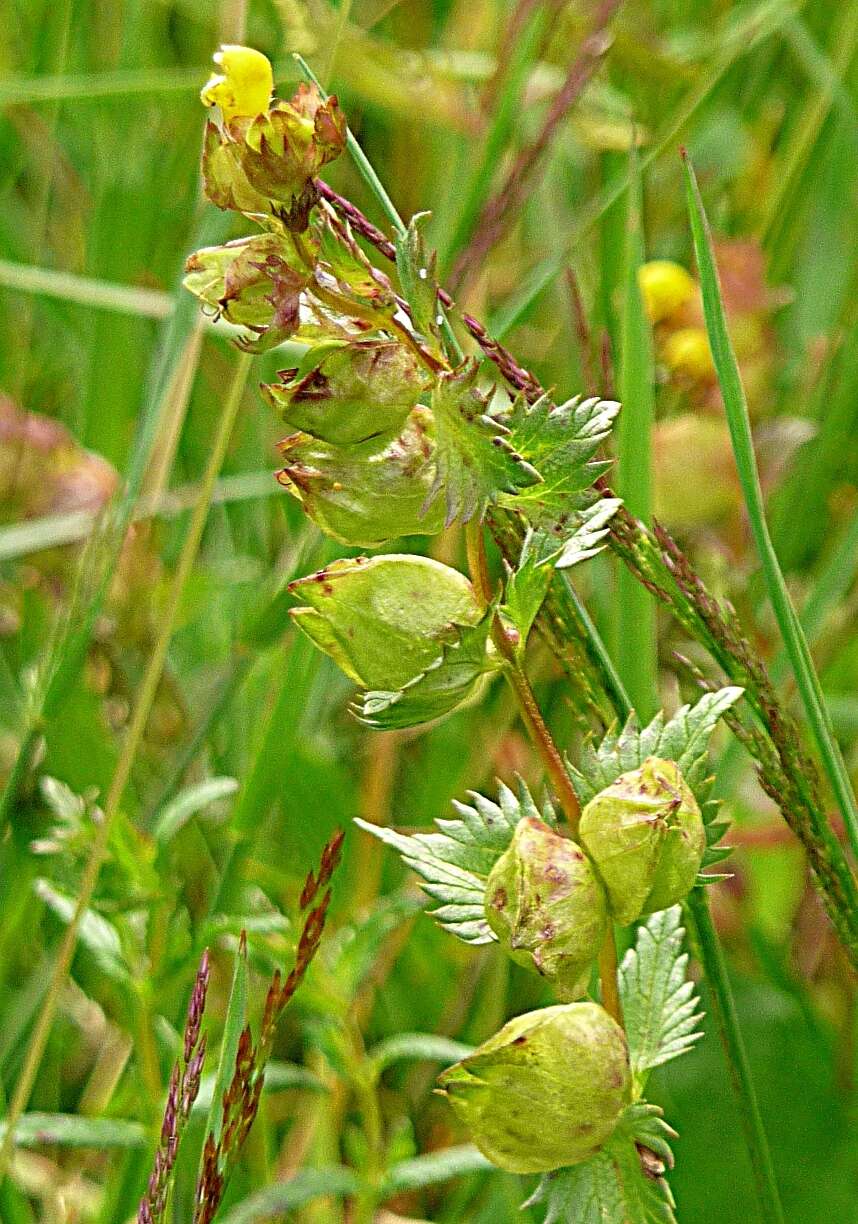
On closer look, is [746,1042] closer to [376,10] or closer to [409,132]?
[409,132]

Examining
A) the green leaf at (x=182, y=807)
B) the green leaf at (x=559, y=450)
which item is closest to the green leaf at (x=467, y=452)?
the green leaf at (x=559, y=450)

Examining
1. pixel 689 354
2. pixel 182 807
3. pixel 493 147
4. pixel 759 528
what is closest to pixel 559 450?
pixel 759 528

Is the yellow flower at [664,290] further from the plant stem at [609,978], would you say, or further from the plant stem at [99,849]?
the plant stem at [609,978]

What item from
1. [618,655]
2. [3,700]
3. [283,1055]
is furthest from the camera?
[3,700]

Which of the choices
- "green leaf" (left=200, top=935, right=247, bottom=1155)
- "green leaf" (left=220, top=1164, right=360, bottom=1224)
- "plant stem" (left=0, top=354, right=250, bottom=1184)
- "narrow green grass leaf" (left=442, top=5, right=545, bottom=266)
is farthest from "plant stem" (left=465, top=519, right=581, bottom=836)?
"narrow green grass leaf" (left=442, top=5, right=545, bottom=266)

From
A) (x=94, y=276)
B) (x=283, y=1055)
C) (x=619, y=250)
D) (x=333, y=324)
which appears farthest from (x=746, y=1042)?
(x=94, y=276)

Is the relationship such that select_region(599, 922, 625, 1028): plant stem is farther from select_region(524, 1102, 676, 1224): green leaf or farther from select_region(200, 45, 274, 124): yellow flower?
select_region(200, 45, 274, 124): yellow flower
